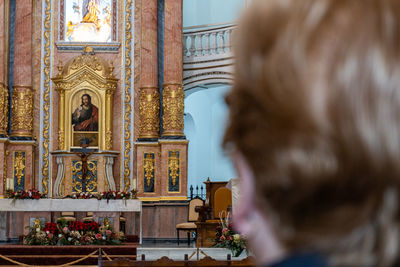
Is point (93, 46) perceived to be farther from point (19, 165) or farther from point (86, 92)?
point (19, 165)

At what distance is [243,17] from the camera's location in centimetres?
76

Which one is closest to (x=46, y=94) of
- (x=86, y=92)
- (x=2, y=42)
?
(x=86, y=92)

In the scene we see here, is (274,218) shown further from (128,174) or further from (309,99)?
(128,174)

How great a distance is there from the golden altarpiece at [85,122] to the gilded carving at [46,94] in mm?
455

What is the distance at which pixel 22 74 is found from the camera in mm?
16375

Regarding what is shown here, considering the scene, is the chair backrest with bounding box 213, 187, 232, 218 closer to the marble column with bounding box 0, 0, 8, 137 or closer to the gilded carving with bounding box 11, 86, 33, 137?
the gilded carving with bounding box 11, 86, 33, 137

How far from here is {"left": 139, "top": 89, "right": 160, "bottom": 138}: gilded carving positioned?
54.1ft

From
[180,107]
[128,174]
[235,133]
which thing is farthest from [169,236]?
[235,133]

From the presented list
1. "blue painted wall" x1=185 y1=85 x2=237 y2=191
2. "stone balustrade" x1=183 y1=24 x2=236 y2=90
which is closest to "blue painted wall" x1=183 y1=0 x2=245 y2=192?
"blue painted wall" x1=185 y1=85 x2=237 y2=191

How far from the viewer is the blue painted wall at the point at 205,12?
63.2 ft

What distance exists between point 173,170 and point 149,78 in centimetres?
244

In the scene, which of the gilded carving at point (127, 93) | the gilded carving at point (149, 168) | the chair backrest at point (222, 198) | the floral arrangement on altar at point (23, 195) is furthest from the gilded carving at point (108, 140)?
the chair backrest at point (222, 198)

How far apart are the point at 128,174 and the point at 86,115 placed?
6.05ft

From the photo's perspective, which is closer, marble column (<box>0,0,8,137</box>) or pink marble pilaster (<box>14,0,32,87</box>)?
marble column (<box>0,0,8,137</box>)
